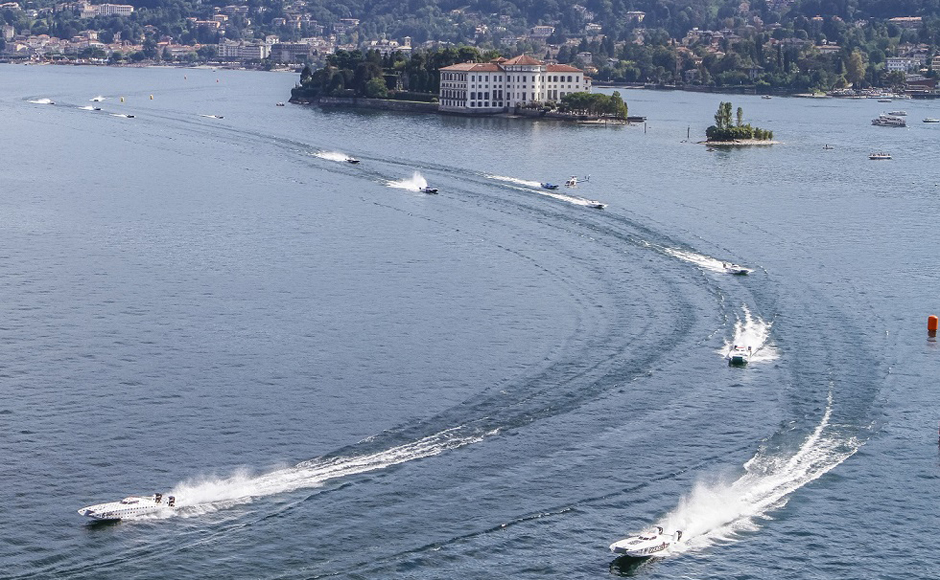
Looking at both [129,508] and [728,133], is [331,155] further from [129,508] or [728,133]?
[129,508]

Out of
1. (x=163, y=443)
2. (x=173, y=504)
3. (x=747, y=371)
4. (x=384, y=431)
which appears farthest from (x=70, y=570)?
(x=747, y=371)

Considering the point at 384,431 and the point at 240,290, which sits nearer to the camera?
the point at 384,431

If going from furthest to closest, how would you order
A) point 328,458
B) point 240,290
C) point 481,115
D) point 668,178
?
point 481,115
point 668,178
point 240,290
point 328,458

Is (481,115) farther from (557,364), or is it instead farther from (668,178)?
(557,364)

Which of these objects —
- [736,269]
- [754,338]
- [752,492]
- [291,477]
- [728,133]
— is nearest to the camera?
[752,492]

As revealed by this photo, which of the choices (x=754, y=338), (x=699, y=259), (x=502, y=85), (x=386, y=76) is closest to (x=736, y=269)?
(x=699, y=259)

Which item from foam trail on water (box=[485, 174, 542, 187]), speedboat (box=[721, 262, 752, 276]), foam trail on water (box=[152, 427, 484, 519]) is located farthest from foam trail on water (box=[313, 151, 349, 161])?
foam trail on water (box=[152, 427, 484, 519])

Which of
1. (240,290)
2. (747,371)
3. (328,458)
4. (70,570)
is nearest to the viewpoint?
(70,570)

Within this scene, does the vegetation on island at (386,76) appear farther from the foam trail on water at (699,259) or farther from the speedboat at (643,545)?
the speedboat at (643,545)
